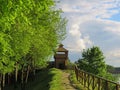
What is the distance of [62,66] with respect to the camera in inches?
3844

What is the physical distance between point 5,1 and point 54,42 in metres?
39.6

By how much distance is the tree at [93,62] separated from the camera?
326ft

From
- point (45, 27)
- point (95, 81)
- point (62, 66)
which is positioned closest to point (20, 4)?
point (95, 81)

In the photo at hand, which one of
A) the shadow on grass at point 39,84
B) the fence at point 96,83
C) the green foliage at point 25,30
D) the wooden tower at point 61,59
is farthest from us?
the wooden tower at point 61,59

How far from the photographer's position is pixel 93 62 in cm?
10088

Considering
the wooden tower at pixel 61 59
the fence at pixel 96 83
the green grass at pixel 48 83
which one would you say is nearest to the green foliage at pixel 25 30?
the green grass at pixel 48 83

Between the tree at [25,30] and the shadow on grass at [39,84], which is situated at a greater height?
the tree at [25,30]

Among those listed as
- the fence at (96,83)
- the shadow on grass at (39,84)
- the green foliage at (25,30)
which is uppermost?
the green foliage at (25,30)

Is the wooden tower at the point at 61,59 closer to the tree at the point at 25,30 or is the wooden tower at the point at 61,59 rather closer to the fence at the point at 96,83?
the tree at the point at 25,30

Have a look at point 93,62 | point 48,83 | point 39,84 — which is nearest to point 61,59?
point 93,62

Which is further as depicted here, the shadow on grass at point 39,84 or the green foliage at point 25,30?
the shadow on grass at point 39,84

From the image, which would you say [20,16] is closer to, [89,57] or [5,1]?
[5,1]

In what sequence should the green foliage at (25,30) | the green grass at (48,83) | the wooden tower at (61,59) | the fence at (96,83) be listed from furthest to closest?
1. the wooden tower at (61,59)
2. the green grass at (48,83)
3. the fence at (96,83)
4. the green foliage at (25,30)

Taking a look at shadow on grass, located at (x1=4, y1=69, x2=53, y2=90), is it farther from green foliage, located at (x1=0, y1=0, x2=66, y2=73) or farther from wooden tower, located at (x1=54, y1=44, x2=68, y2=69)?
wooden tower, located at (x1=54, y1=44, x2=68, y2=69)
